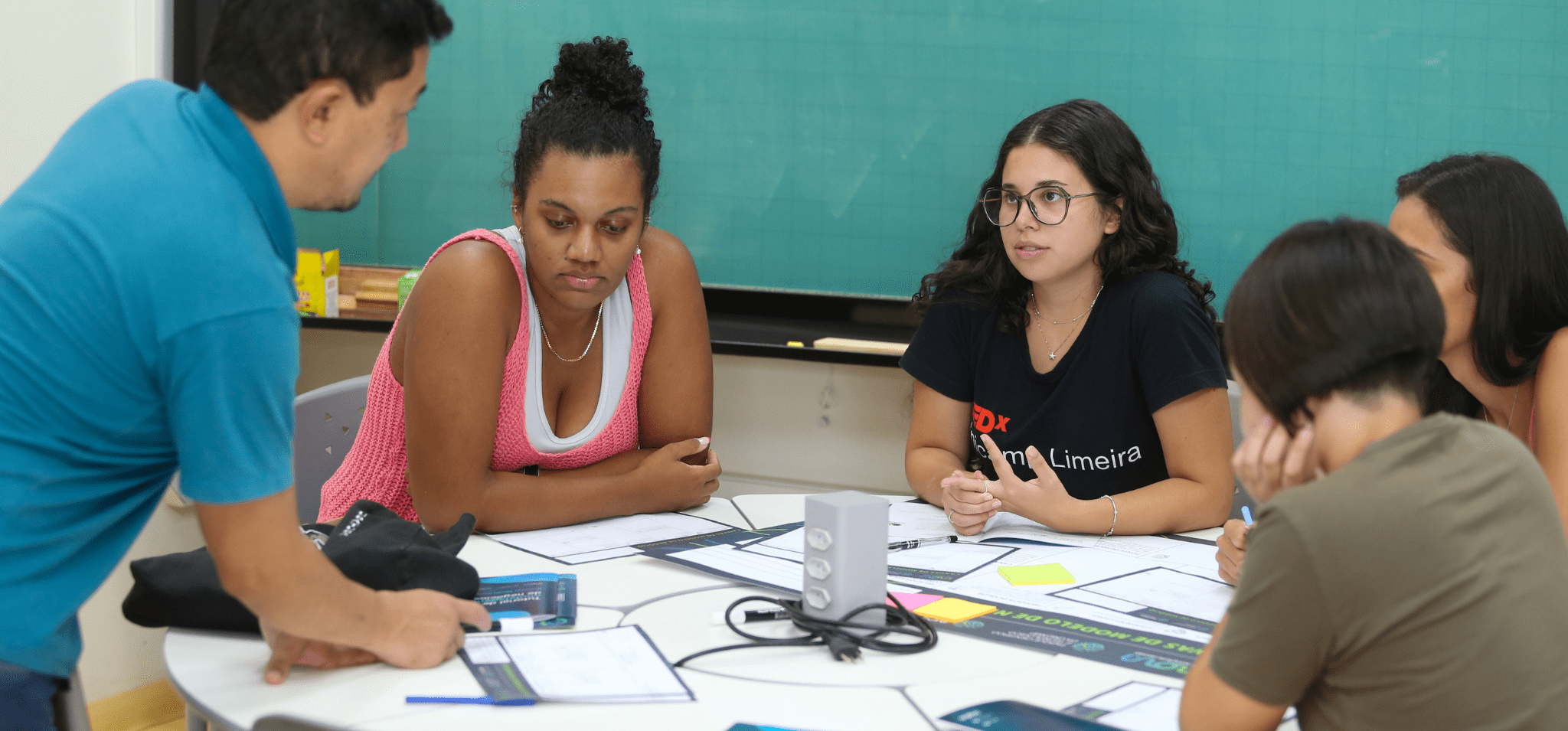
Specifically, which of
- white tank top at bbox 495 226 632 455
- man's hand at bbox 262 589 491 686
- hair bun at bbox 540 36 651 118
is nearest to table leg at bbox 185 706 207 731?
man's hand at bbox 262 589 491 686

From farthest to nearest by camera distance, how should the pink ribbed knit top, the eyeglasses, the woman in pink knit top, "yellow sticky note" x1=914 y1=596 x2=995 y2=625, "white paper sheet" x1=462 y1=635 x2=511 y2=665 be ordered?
the eyeglasses
the pink ribbed knit top
the woman in pink knit top
"yellow sticky note" x1=914 y1=596 x2=995 y2=625
"white paper sheet" x1=462 y1=635 x2=511 y2=665

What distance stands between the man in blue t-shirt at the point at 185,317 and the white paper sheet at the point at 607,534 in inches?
19.4

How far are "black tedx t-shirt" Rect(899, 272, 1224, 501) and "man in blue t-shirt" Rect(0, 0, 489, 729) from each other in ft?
4.07

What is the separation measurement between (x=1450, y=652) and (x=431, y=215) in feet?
8.59

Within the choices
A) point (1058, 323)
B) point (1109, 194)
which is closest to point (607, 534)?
point (1058, 323)

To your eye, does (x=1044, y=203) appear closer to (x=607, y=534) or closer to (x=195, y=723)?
(x=607, y=534)

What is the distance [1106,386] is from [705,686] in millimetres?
1090

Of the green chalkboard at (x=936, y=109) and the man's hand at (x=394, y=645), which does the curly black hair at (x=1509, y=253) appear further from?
the man's hand at (x=394, y=645)

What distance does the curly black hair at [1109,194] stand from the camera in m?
1.94

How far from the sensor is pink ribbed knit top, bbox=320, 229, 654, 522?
1761 millimetres

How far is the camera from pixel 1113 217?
198cm

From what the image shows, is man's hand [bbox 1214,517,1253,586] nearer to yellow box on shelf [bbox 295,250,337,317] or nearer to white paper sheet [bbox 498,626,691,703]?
white paper sheet [bbox 498,626,691,703]

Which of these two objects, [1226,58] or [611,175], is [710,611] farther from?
[1226,58]

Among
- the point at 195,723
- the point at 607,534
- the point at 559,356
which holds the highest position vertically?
the point at 559,356
